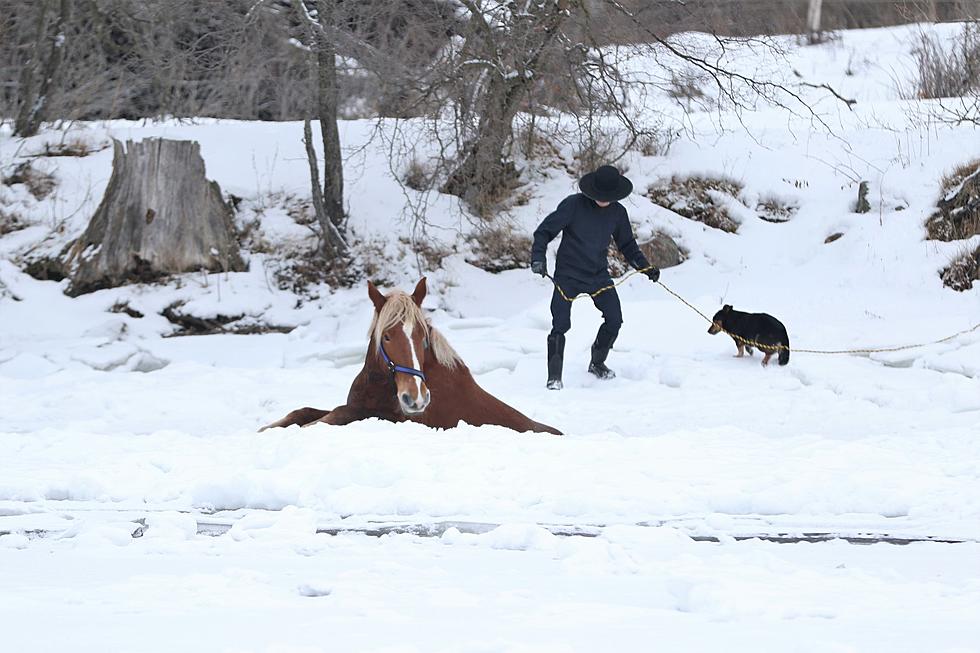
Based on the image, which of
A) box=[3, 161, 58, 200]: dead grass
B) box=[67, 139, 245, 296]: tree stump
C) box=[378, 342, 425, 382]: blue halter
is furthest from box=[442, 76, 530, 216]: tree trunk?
box=[378, 342, 425, 382]: blue halter

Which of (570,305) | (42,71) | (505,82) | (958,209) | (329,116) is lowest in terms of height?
(570,305)

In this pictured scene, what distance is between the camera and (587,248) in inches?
357

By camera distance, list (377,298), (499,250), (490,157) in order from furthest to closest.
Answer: (499,250) → (490,157) → (377,298)

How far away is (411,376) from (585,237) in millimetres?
3277

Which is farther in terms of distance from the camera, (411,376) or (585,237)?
(585,237)

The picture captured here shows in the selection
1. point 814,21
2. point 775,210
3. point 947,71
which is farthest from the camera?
point 814,21

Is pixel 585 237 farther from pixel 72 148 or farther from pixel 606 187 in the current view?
pixel 72 148

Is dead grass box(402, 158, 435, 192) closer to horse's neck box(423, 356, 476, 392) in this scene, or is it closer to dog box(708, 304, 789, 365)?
dog box(708, 304, 789, 365)

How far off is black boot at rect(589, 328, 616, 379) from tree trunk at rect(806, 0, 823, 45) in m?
13.7

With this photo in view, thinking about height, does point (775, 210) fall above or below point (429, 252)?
above

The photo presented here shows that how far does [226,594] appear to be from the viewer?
3.26 m

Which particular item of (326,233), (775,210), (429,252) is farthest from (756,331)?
(326,233)

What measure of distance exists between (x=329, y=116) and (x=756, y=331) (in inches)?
231

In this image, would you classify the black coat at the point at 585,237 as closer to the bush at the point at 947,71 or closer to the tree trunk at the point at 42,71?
the tree trunk at the point at 42,71
